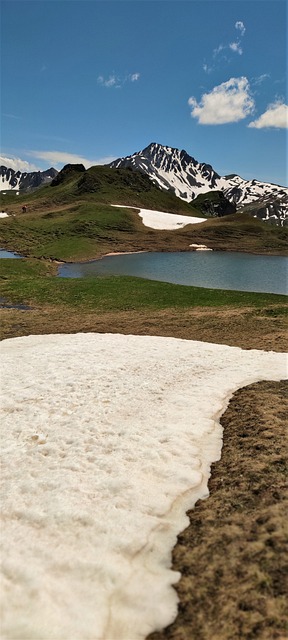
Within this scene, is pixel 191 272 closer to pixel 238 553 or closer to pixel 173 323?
pixel 173 323

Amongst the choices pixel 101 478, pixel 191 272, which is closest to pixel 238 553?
pixel 101 478

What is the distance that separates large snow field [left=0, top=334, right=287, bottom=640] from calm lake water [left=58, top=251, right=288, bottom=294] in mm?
34998

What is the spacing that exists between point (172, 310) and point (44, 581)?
91.8 feet

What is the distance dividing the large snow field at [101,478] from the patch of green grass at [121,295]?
15.5 metres

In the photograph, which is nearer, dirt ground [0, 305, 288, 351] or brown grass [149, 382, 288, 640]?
brown grass [149, 382, 288, 640]

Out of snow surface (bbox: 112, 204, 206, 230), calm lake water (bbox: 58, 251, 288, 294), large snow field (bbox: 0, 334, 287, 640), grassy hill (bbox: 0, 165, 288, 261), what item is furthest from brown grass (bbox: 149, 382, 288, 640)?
snow surface (bbox: 112, 204, 206, 230)

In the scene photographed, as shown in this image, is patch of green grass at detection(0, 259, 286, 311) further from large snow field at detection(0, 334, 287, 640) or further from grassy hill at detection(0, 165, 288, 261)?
grassy hill at detection(0, 165, 288, 261)

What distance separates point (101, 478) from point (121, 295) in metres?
29.5

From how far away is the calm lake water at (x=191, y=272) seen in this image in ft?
178

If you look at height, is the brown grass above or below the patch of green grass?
below

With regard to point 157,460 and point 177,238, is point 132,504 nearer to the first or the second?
point 157,460

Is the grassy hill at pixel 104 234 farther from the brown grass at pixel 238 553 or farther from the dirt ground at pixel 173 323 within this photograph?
the brown grass at pixel 238 553

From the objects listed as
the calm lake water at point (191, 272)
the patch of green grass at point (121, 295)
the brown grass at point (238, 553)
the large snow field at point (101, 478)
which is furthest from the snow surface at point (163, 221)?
the brown grass at point (238, 553)

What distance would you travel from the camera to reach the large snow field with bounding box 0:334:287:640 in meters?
6.89
